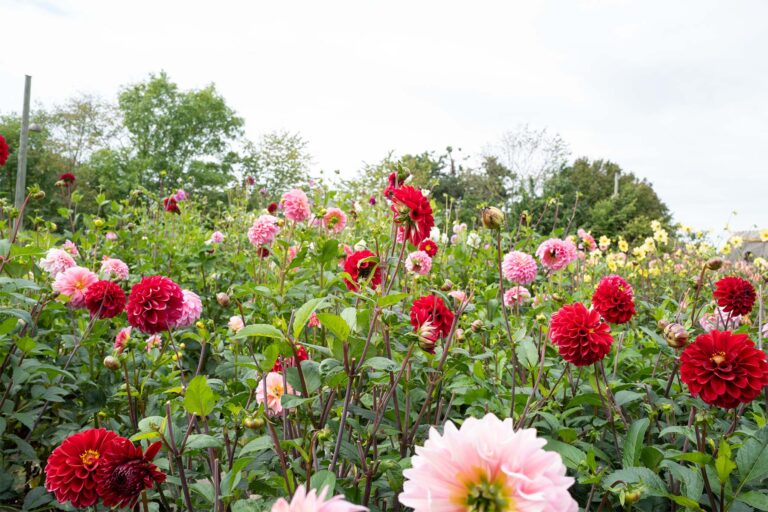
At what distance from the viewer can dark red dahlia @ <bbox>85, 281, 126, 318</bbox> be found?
1881 millimetres

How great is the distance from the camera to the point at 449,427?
1.96 feet

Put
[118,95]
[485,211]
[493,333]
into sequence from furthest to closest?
[118,95], [493,333], [485,211]

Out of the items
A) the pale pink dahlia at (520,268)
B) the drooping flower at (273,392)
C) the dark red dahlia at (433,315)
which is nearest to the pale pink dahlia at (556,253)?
the pale pink dahlia at (520,268)

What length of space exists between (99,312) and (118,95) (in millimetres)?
38159

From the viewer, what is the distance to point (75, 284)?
6.73 ft

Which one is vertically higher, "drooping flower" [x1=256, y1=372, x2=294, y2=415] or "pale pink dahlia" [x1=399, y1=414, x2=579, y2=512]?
"pale pink dahlia" [x1=399, y1=414, x2=579, y2=512]

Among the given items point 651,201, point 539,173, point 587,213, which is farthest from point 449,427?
point 651,201

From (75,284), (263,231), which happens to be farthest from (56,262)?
(263,231)

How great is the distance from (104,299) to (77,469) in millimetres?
891

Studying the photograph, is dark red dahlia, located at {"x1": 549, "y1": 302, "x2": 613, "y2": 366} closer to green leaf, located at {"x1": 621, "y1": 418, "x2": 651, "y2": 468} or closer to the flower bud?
green leaf, located at {"x1": 621, "y1": 418, "x2": 651, "y2": 468}

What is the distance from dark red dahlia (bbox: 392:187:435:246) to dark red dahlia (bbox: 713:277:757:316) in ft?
3.97

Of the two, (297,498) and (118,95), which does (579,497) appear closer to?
(297,498)

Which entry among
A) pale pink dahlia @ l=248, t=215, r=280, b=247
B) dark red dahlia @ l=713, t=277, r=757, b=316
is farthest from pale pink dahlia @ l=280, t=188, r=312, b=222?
dark red dahlia @ l=713, t=277, r=757, b=316

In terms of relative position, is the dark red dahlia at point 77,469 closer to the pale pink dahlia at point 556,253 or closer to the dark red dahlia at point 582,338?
the dark red dahlia at point 582,338
